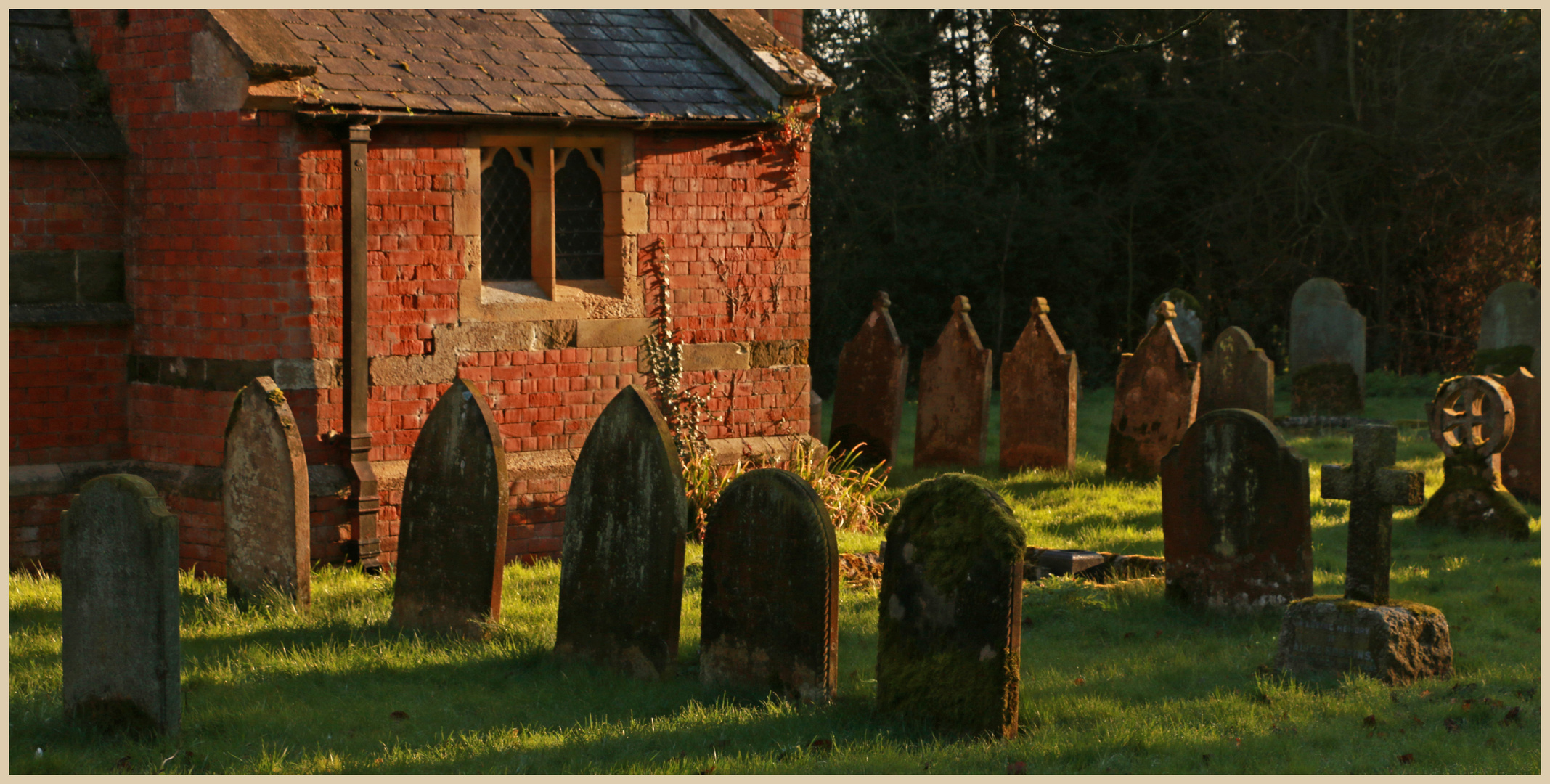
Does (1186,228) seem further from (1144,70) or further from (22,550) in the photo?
(22,550)

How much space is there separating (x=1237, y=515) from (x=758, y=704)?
3144 mm

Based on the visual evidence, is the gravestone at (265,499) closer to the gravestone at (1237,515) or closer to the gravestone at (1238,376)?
the gravestone at (1237,515)

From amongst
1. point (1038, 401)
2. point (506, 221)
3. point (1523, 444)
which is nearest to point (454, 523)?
point (506, 221)

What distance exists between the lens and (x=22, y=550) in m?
9.90

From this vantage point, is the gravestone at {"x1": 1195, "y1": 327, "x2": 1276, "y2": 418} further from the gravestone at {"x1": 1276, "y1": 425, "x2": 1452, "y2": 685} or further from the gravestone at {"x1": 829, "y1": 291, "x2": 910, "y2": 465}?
the gravestone at {"x1": 1276, "y1": 425, "x2": 1452, "y2": 685}

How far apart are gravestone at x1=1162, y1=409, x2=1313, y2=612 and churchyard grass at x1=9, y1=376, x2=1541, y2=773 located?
0.18 metres

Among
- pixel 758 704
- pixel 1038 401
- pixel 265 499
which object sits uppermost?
pixel 1038 401

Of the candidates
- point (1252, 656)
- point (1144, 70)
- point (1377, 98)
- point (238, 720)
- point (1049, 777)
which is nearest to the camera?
point (1049, 777)

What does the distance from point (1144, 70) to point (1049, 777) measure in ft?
63.8

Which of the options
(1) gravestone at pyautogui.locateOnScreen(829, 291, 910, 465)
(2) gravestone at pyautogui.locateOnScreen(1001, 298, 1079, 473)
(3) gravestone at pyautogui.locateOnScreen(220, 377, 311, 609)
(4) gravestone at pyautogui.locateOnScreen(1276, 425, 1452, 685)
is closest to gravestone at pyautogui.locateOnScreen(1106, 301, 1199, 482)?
(2) gravestone at pyautogui.locateOnScreen(1001, 298, 1079, 473)

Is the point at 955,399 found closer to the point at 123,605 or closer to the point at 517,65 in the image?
the point at 517,65

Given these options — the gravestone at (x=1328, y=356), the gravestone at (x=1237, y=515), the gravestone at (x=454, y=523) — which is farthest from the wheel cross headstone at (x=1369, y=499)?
the gravestone at (x=1328, y=356)

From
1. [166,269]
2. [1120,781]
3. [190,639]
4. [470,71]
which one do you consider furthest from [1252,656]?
[166,269]

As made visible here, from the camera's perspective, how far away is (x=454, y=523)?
7773mm
